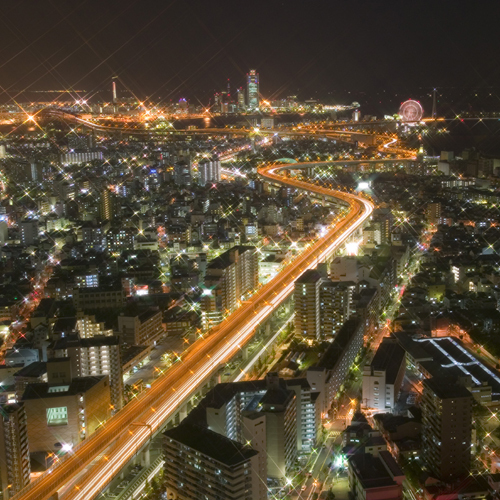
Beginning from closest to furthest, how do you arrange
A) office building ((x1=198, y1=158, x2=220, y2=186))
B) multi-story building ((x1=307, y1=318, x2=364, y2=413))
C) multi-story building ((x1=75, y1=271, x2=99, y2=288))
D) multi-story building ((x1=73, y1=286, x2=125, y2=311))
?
multi-story building ((x1=307, y1=318, x2=364, y2=413))
multi-story building ((x1=73, y1=286, x2=125, y2=311))
multi-story building ((x1=75, y1=271, x2=99, y2=288))
office building ((x1=198, y1=158, x2=220, y2=186))

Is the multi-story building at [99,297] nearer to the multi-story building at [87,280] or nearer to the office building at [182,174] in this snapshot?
the multi-story building at [87,280]

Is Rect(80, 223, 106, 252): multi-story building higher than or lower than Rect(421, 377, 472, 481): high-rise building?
higher

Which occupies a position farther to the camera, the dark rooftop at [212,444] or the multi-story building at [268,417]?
the multi-story building at [268,417]

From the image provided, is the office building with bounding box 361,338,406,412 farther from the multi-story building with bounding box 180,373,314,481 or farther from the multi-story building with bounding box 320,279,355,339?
the multi-story building with bounding box 320,279,355,339

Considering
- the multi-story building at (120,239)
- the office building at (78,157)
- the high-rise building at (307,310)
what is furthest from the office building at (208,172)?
the high-rise building at (307,310)

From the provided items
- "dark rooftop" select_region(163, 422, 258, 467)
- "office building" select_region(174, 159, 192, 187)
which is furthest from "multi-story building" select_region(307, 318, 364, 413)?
"office building" select_region(174, 159, 192, 187)

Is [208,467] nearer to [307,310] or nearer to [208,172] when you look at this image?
[307,310]
